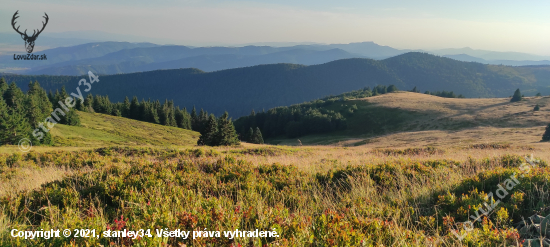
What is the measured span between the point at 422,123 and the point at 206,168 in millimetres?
66832

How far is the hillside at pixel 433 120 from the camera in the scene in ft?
147

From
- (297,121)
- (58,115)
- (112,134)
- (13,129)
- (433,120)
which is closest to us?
(13,129)

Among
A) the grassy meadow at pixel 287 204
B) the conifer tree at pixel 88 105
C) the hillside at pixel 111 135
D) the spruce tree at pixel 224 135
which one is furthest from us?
the conifer tree at pixel 88 105

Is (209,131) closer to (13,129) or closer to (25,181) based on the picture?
(13,129)

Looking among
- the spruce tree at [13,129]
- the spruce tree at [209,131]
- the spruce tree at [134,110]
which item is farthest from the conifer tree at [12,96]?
the spruce tree at [209,131]

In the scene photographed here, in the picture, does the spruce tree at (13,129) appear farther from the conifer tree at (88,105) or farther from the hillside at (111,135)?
the conifer tree at (88,105)

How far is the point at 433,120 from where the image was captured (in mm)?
62406

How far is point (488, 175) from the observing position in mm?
5445

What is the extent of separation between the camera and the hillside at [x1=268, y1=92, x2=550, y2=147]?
4481 cm

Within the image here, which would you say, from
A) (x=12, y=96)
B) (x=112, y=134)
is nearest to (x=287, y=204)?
(x=112, y=134)

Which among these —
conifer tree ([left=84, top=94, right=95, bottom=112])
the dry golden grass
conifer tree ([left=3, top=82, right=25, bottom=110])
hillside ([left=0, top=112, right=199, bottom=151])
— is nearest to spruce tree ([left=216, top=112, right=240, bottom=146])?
hillside ([left=0, top=112, right=199, bottom=151])

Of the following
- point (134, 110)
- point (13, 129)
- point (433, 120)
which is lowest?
point (433, 120)

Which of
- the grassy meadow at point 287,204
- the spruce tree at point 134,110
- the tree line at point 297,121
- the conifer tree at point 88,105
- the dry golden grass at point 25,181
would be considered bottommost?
the tree line at point 297,121

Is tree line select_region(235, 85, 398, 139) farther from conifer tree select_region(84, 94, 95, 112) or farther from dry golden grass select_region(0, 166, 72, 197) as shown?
dry golden grass select_region(0, 166, 72, 197)
